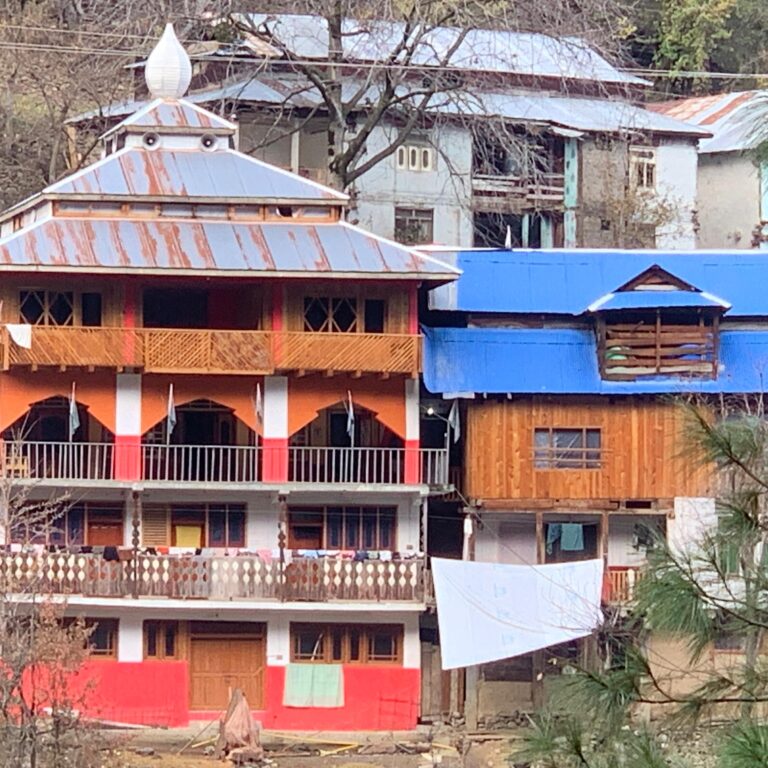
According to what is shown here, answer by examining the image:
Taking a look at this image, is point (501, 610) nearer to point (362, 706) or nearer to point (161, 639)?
point (362, 706)

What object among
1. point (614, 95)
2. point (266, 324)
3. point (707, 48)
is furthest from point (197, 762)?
point (707, 48)

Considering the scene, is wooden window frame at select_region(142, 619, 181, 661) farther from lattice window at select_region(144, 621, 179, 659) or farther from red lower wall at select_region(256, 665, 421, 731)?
red lower wall at select_region(256, 665, 421, 731)

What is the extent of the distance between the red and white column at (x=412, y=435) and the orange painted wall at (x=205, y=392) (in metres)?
2.77

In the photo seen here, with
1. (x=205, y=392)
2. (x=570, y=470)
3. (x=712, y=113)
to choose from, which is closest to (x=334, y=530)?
(x=205, y=392)

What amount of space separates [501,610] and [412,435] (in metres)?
3.91

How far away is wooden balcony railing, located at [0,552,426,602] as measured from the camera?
124 ft

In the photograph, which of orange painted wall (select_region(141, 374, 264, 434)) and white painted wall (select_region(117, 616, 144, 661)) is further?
orange painted wall (select_region(141, 374, 264, 434))

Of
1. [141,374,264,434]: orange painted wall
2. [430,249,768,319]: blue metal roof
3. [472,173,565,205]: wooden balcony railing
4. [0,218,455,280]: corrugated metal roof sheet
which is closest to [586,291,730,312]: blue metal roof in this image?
[430,249,768,319]: blue metal roof

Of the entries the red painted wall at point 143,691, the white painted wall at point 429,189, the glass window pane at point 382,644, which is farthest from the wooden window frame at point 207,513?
the white painted wall at point 429,189

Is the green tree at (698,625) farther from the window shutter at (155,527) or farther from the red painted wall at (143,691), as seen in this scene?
the window shutter at (155,527)

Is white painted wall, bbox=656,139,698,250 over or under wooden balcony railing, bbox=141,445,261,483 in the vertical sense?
over

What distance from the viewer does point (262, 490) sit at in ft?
127

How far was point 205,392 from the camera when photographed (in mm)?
39312

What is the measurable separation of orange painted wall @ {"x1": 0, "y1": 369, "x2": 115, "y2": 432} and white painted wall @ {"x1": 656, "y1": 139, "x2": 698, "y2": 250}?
20.6 metres
